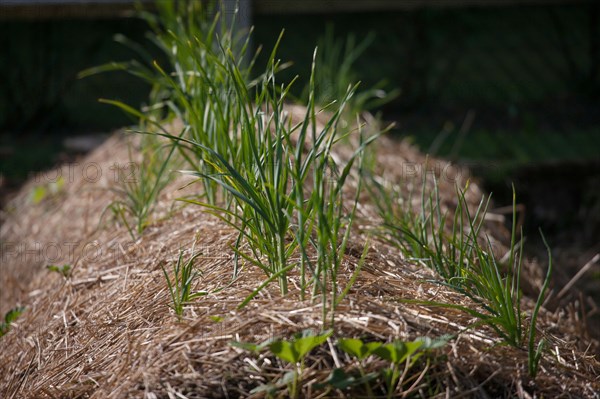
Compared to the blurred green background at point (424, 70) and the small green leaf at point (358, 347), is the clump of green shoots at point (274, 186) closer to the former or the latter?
the small green leaf at point (358, 347)

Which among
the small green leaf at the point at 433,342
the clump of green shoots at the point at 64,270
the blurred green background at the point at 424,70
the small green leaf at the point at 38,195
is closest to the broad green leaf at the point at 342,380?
the small green leaf at the point at 433,342

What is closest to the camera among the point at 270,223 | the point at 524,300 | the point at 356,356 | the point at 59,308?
the point at 356,356

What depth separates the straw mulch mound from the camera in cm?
144

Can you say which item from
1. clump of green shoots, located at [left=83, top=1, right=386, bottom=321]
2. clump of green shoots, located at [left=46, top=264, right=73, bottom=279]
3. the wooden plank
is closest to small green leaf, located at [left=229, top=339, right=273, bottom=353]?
clump of green shoots, located at [left=83, top=1, right=386, bottom=321]

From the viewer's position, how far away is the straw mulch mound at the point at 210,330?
4.72ft

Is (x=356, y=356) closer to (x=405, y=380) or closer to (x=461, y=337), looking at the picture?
(x=405, y=380)

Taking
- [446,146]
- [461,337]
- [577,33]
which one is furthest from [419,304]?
[577,33]

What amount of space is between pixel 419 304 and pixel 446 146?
422 cm

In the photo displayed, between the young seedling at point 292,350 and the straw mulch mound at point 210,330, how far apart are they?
0.09 ft

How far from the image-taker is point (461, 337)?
1541 millimetres

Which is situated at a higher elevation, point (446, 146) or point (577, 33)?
point (577, 33)

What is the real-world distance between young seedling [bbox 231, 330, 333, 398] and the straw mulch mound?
0.03 meters

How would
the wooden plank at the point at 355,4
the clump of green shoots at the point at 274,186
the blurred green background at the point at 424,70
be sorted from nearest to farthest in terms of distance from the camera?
the clump of green shoots at the point at 274,186
the wooden plank at the point at 355,4
the blurred green background at the point at 424,70

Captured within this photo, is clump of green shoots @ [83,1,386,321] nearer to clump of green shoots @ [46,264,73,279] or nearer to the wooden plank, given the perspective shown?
clump of green shoots @ [46,264,73,279]
